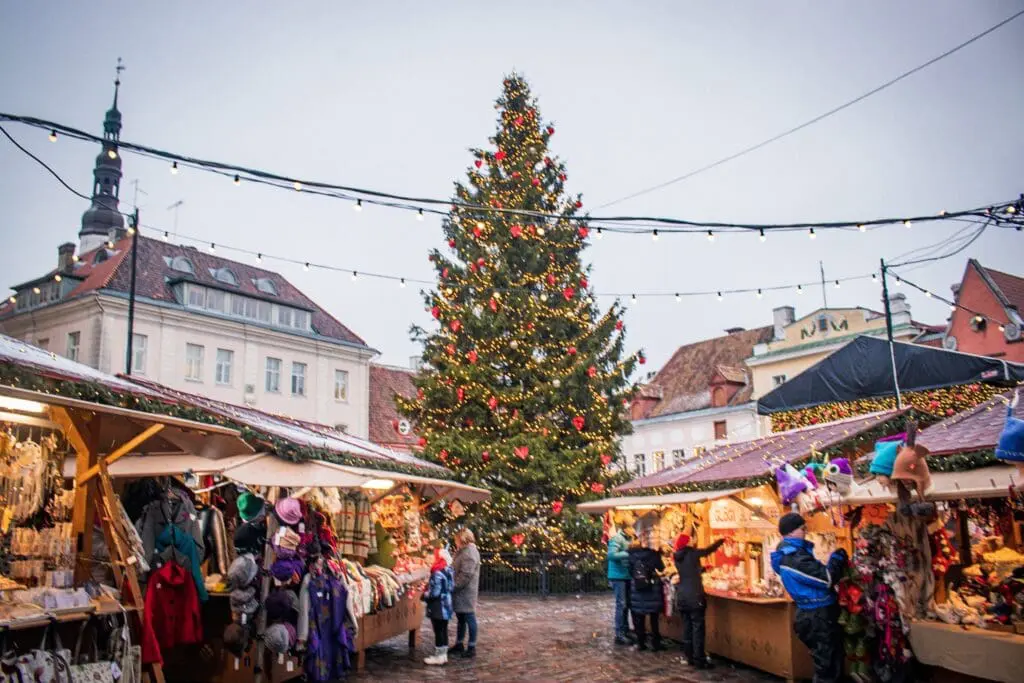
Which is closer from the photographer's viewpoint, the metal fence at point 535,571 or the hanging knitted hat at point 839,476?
the hanging knitted hat at point 839,476

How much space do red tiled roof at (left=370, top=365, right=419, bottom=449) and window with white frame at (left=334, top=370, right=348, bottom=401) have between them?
2.42 meters

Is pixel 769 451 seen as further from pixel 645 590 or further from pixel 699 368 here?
pixel 699 368

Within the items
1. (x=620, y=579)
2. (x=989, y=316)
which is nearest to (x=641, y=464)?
(x=989, y=316)

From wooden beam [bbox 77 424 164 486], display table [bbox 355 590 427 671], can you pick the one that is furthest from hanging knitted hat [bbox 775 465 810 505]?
wooden beam [bbox 77 424 164 486]

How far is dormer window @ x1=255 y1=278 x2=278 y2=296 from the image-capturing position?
39.5 meters

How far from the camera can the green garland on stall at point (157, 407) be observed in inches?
239

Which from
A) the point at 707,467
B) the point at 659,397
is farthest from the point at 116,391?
the point at 659,397

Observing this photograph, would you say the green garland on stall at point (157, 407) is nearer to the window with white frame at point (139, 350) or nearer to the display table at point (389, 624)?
the display table at point (389, 624)

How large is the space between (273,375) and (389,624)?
27947 millimetres

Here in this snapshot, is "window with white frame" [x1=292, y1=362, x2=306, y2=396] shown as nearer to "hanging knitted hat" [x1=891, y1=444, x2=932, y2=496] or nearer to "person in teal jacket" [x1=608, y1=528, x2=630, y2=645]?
"person in teal jacket" [x1=608, y1=528, x2=630, y2=645]

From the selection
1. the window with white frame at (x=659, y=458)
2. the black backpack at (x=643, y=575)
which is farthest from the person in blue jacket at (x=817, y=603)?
the window with white frame at (x=659, y=458)

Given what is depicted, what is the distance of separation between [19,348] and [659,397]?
134 ft

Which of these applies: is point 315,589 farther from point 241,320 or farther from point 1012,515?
point 241,320

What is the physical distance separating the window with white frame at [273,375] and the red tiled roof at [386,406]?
5.76m
